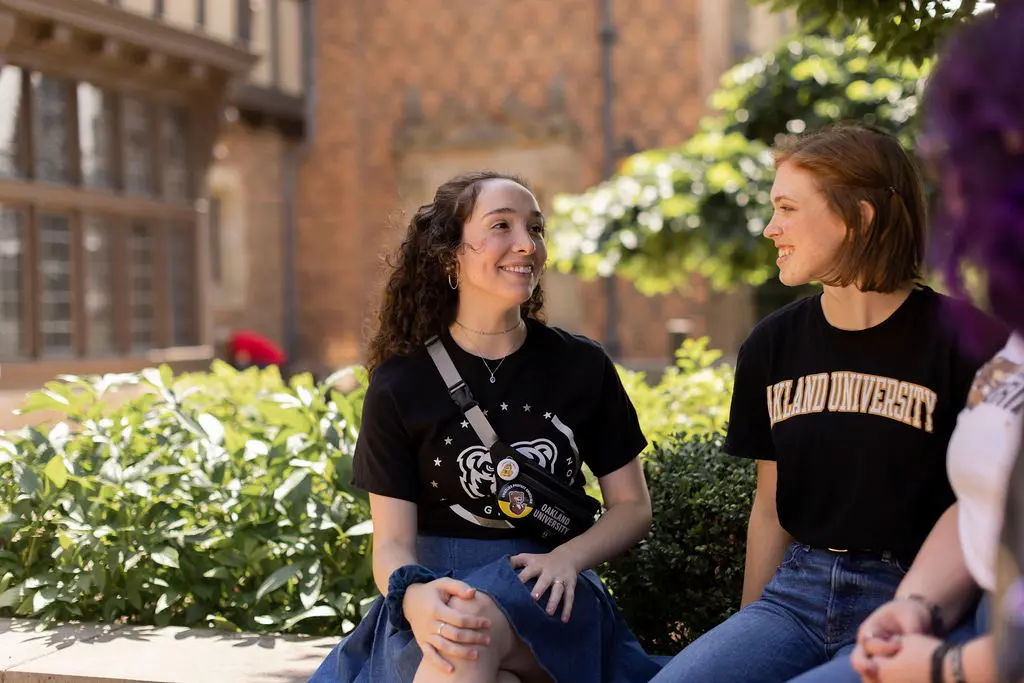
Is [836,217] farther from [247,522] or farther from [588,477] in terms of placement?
[247,522]

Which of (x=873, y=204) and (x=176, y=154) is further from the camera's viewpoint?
(x=176, y=154)

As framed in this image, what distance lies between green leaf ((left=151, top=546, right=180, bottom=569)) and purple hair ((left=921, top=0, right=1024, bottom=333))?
98.1 inches

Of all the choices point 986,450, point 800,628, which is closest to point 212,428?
point 800,628

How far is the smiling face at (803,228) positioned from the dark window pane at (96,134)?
970 cm

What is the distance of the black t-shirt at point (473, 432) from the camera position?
2486mm

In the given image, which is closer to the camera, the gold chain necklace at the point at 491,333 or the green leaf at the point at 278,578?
the gold chain necklace at the point at 491,333

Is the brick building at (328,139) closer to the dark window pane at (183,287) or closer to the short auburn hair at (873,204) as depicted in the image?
the dark window pane at (183,287)

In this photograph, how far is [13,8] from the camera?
367 inches

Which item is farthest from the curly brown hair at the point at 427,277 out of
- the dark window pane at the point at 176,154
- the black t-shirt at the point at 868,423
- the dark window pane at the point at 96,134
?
the dark window pane at the point at 176,154

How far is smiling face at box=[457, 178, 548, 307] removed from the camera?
8.40ft

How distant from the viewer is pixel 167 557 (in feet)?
10.9

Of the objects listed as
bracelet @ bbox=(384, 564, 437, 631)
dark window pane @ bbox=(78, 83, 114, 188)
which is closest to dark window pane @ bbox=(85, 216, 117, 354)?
dark window pane @ bbox=(78, 83, 114, 188)

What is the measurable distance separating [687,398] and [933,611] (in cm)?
291

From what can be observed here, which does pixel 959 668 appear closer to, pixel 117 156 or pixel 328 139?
pixel 117 156
